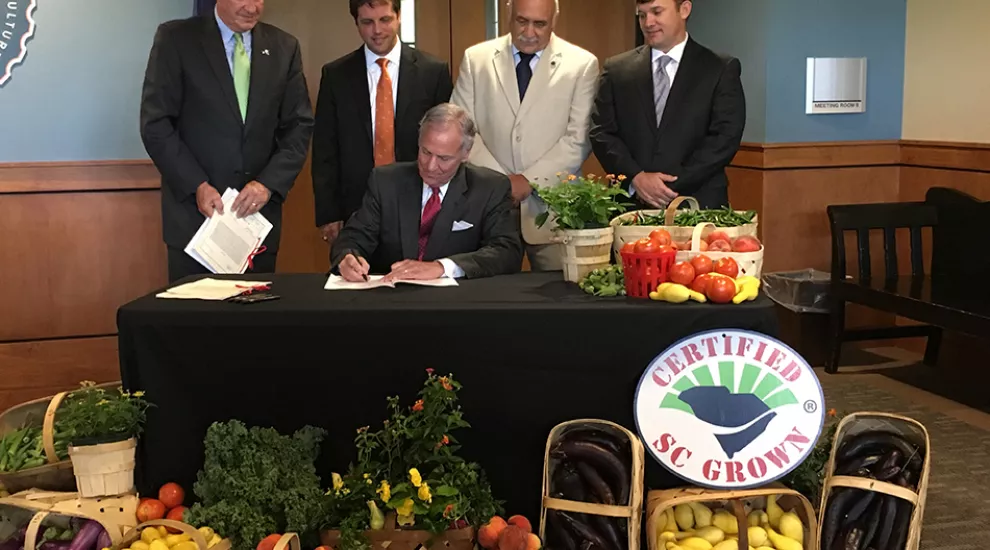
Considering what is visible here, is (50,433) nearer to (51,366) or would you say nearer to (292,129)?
(292,129)

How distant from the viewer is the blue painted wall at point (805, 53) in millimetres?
5125

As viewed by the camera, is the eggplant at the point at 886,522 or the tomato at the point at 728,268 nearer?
the eggplant at the point at 886,522

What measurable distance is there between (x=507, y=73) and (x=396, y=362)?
1575mm

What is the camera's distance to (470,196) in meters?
3.23

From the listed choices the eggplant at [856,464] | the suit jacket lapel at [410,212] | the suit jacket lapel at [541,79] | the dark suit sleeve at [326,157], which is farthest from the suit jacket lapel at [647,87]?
the eggplant at [856,464]

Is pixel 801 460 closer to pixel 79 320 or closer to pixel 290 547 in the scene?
pixel 290 547

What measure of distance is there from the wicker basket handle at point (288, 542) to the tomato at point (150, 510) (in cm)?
38

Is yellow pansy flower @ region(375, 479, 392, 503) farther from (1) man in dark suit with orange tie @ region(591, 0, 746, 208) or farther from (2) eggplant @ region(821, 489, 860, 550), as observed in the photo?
(1) man in dark suit with orange tie @ region(591, 0, 746, 208)

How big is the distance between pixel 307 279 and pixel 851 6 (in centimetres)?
354

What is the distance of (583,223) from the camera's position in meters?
2.80

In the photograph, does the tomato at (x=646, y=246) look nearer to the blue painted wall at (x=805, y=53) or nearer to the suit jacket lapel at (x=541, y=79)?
the suit jacket lapel at (x=541, y=79)

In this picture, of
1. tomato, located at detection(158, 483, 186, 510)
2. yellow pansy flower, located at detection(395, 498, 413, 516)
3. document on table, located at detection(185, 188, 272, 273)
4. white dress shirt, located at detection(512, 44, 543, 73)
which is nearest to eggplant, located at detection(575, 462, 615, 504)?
yellow pansy flower, located at detection(395, 498, 413, 516)

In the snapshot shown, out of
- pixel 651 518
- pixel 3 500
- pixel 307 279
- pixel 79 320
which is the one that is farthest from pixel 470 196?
pixel 79 320

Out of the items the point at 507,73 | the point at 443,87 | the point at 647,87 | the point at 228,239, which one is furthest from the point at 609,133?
the point at 228,239
